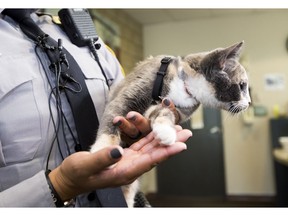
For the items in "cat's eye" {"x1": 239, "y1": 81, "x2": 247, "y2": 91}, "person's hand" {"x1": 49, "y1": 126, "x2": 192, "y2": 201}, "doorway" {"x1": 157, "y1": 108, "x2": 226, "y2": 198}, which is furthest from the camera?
"doorway" {"x1": 157, "y1": 108, "x2": 226, "y2": 198}

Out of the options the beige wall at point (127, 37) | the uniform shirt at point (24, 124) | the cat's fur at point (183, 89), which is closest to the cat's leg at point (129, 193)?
the cat's fur at point (183, 89)

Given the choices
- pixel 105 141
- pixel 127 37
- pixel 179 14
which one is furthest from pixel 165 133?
pixel 179 14

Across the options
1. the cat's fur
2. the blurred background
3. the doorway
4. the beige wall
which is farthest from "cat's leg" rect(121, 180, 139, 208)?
the doorway

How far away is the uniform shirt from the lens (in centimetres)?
65

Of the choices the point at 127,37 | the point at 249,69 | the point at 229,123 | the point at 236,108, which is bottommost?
the point at 229,123

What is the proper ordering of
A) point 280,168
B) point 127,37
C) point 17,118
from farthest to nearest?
1. point 127,37
2. point 280,168
3. point 17,118

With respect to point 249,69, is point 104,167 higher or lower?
higher

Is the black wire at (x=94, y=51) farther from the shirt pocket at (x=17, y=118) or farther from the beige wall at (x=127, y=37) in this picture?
the beige wall at (x=127, y=37)

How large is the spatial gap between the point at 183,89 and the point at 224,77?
0.44 feet

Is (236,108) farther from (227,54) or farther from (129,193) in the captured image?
(129,193)

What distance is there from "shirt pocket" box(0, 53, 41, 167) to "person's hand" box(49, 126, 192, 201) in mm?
120

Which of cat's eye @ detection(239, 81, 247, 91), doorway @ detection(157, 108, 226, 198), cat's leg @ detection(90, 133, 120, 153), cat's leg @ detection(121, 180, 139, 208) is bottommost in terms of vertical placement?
doorway @ detection(157, 108, 226, 198)

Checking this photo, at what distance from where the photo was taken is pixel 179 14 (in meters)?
3.70

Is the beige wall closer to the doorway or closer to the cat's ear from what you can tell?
the doorway
